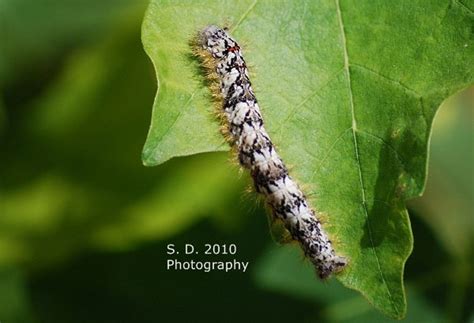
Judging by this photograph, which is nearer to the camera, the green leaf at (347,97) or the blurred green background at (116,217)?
the green leaf at (347,97)

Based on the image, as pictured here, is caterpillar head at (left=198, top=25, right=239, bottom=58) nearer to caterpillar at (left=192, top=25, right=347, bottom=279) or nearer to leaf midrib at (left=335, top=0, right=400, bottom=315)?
caterpillar at (left=192, top=25, right=347, bottom=279)

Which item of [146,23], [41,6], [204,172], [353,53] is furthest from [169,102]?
[41,6]

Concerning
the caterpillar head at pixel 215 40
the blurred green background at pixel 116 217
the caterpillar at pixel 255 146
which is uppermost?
the caterpillar head at pixel 215 40


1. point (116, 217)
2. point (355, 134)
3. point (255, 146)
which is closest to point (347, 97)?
point (355, 134)

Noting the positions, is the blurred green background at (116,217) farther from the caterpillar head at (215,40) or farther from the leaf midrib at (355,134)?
the leaf midrib at (355,134)

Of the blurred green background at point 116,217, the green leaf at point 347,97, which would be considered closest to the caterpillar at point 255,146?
the green leaf at point 347,97

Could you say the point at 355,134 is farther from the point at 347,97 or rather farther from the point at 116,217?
the point at 116,217
